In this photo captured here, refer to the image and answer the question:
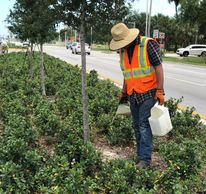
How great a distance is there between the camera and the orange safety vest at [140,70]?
4918 millimetres

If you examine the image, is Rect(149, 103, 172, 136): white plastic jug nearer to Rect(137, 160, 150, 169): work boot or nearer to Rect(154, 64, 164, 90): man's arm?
Rect(154, 64, 164, 90): man's arm

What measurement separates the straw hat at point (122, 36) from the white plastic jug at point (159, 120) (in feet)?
2.66

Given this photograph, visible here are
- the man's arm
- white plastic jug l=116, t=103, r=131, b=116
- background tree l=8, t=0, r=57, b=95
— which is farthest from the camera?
background tree l=8, t=0, r=57, b=95

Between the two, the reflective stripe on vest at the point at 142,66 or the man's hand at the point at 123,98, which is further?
the man's hand at the point at 123,98

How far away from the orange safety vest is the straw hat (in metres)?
0.11

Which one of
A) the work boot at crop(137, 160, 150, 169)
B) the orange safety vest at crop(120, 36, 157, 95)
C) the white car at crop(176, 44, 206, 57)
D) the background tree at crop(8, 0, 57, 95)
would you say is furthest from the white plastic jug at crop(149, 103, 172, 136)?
the white car at crop(176, 44, 206, 57)

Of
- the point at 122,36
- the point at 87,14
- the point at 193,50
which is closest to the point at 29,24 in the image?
the point at 87,14

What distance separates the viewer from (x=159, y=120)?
16.2ft

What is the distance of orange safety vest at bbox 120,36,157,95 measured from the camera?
492 cm

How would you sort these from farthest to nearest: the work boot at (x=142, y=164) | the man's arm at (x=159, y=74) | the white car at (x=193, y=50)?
the white car at (x=193, y=50), the work boot at (x=142, y=164), the man's arm at (x=159, y=74)

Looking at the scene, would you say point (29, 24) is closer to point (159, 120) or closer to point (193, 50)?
point (159, 120)

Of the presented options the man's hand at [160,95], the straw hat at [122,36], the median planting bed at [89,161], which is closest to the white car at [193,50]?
the median planting bed at [89,161]

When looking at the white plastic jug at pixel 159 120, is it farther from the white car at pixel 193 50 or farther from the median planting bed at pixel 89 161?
the white car at pixel 193 50

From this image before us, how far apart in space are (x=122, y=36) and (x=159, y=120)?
105 cm
